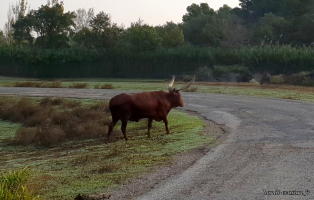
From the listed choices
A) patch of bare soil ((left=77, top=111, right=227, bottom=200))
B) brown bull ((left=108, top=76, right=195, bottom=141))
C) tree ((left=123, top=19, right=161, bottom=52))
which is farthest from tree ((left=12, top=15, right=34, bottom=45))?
patch of bare soil ((left=77, top=111, right=227, bottom=200))

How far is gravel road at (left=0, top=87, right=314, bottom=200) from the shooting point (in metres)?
8.44

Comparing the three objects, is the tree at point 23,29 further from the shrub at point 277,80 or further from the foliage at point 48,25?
the shrub at point 277,80

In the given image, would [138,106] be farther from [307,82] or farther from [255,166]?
[307,82]

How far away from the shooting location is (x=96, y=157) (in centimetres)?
1252

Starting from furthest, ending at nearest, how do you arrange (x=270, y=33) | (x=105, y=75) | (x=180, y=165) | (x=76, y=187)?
(x=270, y=33) → (x=105, y=75) → (x=180, y=165) → (x=76, y=187)

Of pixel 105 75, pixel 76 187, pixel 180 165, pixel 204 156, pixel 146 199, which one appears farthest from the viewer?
pixel 105 75

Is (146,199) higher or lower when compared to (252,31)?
lower

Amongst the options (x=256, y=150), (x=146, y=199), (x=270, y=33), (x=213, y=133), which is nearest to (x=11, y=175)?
(x=146, y=199)

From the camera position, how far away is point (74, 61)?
57656mm

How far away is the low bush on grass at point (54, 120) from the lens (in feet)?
56.6

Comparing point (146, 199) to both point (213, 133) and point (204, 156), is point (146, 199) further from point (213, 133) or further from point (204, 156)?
point (213, 133)

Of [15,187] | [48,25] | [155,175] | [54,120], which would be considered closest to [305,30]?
[48,25]

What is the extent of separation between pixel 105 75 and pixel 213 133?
1659 inches

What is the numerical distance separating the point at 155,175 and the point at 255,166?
1.99 meters
